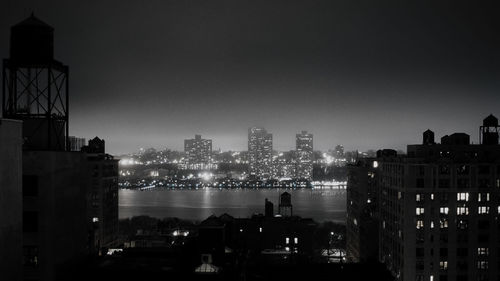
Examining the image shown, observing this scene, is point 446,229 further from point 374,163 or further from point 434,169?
point 374,163

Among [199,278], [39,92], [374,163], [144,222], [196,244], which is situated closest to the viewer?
[39,92]

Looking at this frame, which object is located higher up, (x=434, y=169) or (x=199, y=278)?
(x=434, y=169)

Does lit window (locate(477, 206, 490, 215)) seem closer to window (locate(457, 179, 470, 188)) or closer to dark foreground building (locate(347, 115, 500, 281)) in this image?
dark foreground building (locate(347, 115, 500, 281))

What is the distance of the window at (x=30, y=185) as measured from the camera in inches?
391

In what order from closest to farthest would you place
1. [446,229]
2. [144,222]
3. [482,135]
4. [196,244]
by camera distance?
1. [196,244]
2. [446,229]
3. [482,135]
4. [144,222]

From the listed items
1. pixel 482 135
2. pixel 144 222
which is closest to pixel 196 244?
pixel 482 135

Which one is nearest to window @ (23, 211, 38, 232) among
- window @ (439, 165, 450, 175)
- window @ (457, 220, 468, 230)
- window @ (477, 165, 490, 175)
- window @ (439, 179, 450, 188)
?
window @ (439, 179, 450, 188)

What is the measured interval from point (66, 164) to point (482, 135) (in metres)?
42.5

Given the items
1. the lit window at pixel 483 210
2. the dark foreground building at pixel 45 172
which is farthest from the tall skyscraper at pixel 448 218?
the dark foreground building at pixel 45 172

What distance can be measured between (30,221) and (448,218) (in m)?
35.0

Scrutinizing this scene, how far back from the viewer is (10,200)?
789 centimetres

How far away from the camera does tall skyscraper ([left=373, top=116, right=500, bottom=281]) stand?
37.9 metres

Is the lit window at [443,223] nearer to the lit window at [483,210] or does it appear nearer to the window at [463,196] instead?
the window at [463,196]

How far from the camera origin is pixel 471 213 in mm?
38812
